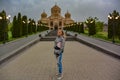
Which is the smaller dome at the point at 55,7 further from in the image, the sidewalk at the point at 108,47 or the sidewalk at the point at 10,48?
the sidewalk at the point at 108,47

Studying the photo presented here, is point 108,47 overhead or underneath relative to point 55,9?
underneath

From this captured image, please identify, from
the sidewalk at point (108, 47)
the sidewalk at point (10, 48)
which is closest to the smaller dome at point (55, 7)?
the sidewalk at point (10, 48)

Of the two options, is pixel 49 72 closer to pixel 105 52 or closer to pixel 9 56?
pixel 9 56

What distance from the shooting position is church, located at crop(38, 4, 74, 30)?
443 ft

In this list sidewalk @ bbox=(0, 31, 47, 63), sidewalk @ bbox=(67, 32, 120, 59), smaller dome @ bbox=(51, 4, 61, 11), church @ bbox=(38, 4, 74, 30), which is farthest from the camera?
church @ bbox=(38, 4, 74, 30)

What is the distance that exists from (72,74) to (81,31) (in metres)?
52.5

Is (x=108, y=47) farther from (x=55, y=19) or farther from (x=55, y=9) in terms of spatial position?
(x=55, y=19)

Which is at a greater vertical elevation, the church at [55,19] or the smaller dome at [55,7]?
the smaller dome at [55,7]

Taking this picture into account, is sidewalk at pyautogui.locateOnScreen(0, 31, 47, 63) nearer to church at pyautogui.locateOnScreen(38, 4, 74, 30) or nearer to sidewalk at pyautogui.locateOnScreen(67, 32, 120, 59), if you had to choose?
sidewalk at pyautogui.locateOnScreen(67, 32, 120, 59)

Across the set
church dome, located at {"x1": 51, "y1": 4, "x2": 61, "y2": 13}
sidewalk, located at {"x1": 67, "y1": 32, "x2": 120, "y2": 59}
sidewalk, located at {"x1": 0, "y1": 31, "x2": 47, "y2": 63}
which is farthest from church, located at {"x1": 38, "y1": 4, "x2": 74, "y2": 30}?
sidewalk, located at {"x1": 67, "y1": 32, "x2": 120, "y2": 59}

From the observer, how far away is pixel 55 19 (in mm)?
135500

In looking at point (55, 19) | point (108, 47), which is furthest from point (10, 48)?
point (55, 19)

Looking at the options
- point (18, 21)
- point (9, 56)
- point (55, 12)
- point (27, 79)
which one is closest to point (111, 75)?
point (27, 79)

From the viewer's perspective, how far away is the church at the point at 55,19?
13500 centimetres
